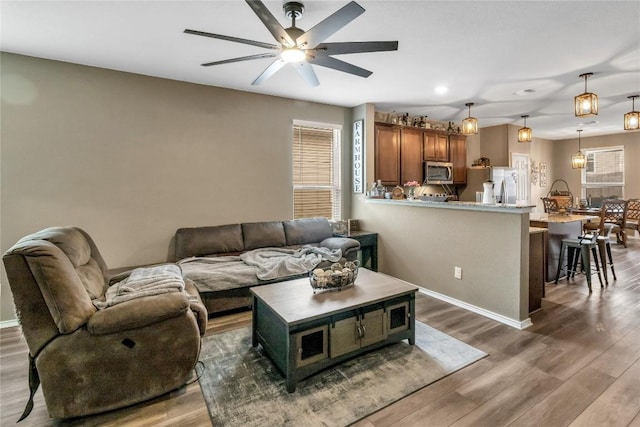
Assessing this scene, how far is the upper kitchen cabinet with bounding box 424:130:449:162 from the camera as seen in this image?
19.1 ft

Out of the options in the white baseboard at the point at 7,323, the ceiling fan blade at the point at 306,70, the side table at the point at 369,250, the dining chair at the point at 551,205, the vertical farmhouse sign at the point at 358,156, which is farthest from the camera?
the dining chair at the point at 551,205

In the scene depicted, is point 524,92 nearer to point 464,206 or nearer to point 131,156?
point 464,206

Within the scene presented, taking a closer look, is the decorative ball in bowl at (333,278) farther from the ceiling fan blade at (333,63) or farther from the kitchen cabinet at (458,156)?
the kitchen cabinet at (458,156)

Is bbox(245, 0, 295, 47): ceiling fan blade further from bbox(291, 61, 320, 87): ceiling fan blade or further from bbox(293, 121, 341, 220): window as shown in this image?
bbox(293, 121, 341, 220): window

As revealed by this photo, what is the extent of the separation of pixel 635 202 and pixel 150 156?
9.12 meters

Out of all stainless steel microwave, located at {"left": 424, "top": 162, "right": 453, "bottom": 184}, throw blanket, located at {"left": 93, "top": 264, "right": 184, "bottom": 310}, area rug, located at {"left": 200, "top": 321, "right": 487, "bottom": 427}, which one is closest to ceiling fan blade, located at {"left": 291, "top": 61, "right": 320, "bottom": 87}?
throw blanket, located at {"left": 93, "top": 264, "right": 184, "bottom": 310}

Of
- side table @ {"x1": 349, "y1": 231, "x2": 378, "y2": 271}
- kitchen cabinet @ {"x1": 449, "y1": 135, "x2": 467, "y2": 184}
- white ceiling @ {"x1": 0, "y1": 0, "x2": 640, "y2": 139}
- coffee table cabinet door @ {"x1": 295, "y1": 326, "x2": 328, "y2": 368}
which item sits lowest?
coffee table cabinet door @ {"x1": 295, "y1": 326, "x2": 328, "y2": 368}

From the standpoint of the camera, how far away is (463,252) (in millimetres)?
3461

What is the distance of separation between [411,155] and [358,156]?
3.88ft

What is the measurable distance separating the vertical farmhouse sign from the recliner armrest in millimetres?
3539

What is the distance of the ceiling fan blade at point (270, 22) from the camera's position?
1.72m

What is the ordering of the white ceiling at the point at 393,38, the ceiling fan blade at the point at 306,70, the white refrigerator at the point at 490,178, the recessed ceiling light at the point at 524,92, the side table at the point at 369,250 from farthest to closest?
the white refrigerator at the point at 490,178 < the side table at the point at 369,250 < the recessed ceiling light at the point at 524,92 < the ceiling fan blade at the point at 306,70 < the white ceiling at the point at 393,38

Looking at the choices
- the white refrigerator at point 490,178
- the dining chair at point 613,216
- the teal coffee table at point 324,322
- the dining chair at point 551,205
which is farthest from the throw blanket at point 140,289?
the dining chair at point 613,216

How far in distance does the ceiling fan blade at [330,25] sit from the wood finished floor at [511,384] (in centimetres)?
234
